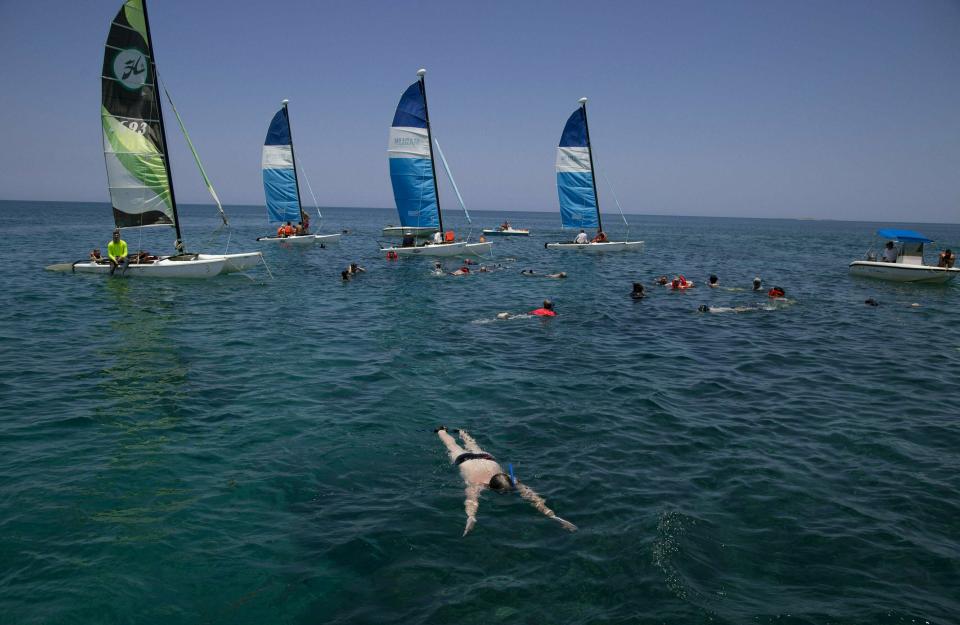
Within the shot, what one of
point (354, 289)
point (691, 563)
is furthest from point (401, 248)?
point (691, 563)

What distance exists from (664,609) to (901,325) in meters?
22.5

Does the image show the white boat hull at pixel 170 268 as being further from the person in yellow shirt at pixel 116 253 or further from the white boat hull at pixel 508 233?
the white boat hull at pixel 508 233

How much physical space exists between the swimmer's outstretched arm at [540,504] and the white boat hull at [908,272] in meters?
36.5

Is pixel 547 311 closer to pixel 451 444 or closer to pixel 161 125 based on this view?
pixel 451 444

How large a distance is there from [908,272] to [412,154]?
35.0m

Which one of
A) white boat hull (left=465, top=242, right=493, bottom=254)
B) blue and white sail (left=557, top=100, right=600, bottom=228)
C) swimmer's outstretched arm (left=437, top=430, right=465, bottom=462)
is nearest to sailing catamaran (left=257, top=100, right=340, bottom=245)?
white boat hull (left=465, top=242, right=493, bottom=254)

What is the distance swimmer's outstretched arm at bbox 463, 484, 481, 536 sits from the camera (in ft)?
25.1

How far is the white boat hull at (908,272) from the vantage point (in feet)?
107

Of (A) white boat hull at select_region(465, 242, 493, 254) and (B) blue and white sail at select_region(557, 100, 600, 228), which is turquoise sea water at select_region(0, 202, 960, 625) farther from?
(B) blue and white sail at select_region(557, 100, 600, 228)

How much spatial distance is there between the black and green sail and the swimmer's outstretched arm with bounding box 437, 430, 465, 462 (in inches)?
973

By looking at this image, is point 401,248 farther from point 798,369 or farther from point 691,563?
point 691,563

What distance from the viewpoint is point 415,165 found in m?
41.5

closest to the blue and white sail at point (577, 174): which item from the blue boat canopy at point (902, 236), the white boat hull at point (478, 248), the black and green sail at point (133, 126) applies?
the white boat hull at point (478, 248)

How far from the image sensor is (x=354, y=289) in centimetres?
2905
